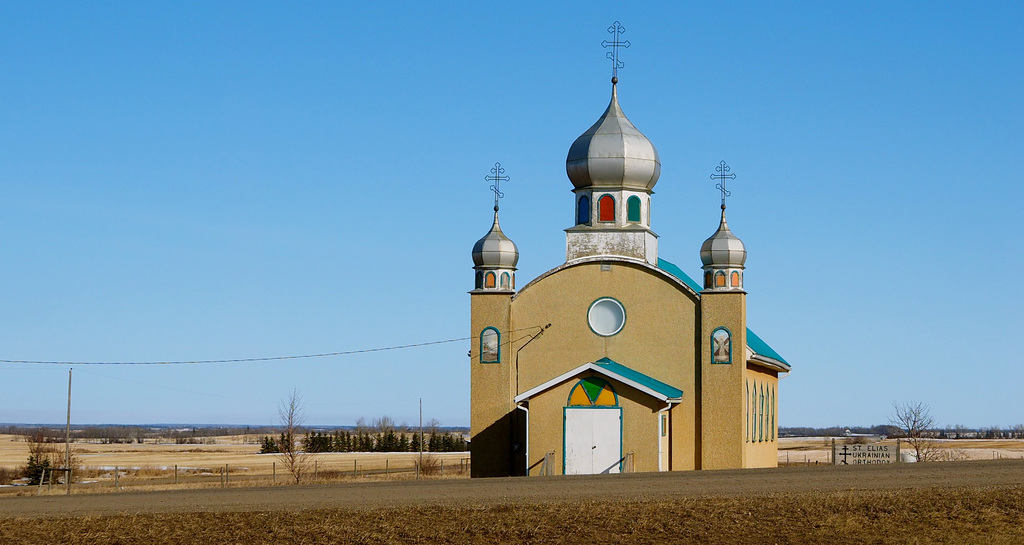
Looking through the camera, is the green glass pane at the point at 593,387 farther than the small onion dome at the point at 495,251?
No

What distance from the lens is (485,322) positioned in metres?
38.5

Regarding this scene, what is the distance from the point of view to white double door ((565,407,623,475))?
35.3m

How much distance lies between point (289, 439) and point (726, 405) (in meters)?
23.2

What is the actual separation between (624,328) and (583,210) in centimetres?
410

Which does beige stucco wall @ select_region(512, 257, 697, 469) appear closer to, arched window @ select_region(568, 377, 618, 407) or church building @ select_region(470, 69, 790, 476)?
church building @ select_region(470, 69, 790, 476)

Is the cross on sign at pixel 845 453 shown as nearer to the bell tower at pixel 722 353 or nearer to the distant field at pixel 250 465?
the bell tower at pixel 722 353

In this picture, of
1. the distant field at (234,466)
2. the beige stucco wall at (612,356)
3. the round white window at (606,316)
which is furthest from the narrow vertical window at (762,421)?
the distant field at (234,466)

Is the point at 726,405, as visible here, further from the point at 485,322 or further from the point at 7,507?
the point at 7,507

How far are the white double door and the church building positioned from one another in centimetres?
3

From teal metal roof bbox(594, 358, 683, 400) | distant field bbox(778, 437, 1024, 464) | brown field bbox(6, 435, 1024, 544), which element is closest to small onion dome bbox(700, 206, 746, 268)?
teal metal roof bbox(594, 358, 683, 400)

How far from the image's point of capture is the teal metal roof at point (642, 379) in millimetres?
35625

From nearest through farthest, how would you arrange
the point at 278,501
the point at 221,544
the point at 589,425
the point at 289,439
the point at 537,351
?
the point at 221,544, the point at 278,501, the point at 589,425, the point at 537,351, the point at 289,439

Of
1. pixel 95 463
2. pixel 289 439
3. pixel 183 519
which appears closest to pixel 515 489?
pixel 183 519

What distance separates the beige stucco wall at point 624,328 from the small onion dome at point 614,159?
9.16 feet
